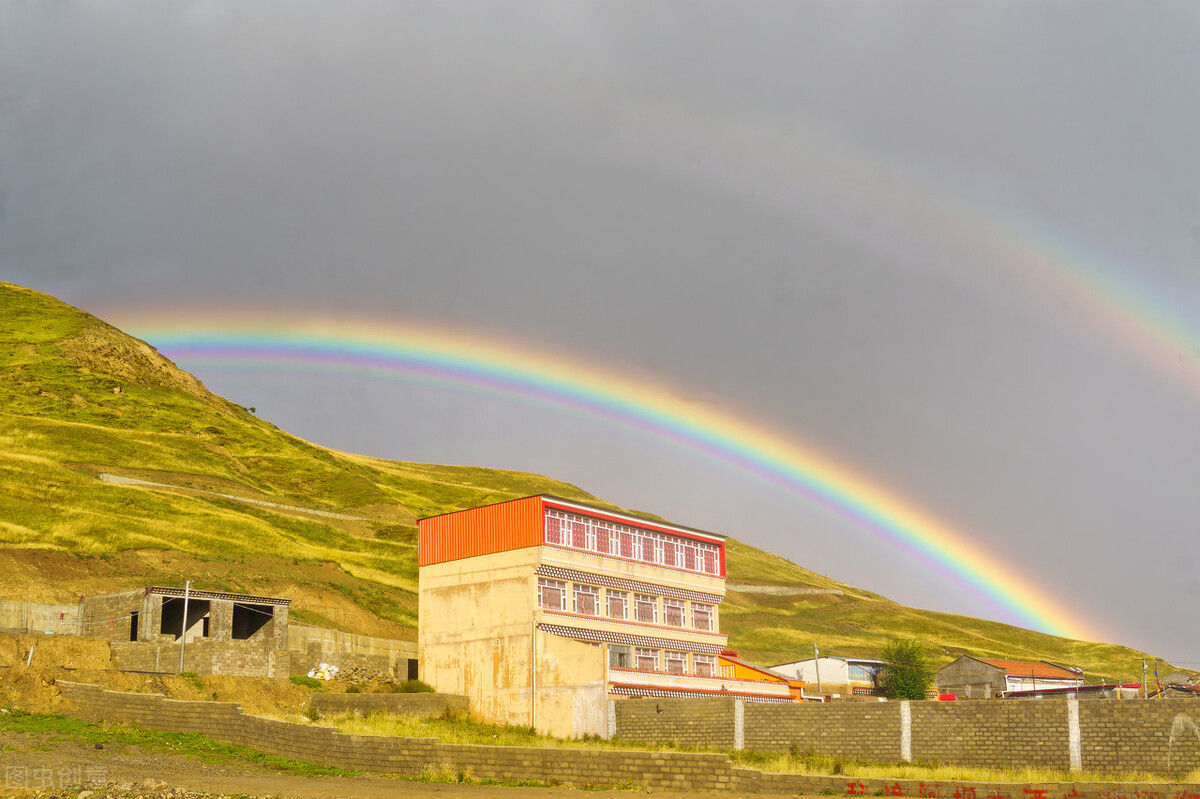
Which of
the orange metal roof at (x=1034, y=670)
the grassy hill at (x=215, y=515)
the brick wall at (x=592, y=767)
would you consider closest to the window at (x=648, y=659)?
the grassy hill at (x=215, y=515)

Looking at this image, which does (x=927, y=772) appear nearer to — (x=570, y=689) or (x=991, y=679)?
(x=570, y=689)

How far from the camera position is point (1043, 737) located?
38.7 m

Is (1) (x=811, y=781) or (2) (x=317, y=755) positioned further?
(2) (x=317, y=755)

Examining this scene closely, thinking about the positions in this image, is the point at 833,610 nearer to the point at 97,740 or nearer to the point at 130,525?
the point at 130,525

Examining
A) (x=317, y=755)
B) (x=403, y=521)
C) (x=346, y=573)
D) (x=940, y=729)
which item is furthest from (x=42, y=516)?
(x=940, y=729)

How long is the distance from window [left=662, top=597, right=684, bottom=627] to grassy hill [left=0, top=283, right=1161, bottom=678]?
23914mm

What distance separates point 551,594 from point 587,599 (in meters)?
3.32

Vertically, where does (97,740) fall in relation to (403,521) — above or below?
below

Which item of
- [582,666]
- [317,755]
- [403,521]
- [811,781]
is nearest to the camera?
[811,781]

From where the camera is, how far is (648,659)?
213ft

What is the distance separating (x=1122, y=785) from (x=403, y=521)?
101759 millimetres

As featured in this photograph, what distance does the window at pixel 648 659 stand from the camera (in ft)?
210

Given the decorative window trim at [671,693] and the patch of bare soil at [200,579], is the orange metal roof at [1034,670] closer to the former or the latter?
the decorative window trim at [671,693]

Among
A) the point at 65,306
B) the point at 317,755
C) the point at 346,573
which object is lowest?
the point at 317,755
